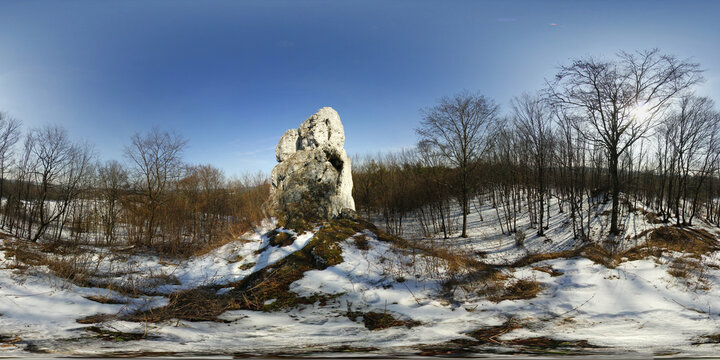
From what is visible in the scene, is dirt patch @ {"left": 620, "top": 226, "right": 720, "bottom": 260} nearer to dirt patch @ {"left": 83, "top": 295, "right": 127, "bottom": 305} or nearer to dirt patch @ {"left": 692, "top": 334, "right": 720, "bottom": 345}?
dirt patch @ {"left": 692, "top": 334, "right": 720, "bottom": 345}

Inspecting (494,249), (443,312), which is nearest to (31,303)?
(443,312)

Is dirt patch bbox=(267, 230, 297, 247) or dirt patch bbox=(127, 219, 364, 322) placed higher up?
dirt patch bbox=(267, 230, 297, 247)

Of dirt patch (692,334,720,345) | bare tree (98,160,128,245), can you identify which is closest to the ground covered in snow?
dirt patch (692,334,720,345)

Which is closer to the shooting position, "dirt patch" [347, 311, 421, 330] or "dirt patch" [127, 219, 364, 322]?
"dirt patch" [347, 311, 421, 330]

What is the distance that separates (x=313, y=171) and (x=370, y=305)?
8737 mm

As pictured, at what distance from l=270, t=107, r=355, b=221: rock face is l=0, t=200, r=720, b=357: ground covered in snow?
3003mm

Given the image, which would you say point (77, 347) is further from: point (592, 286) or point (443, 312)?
point (592, 286)

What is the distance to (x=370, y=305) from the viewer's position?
21.1 ft

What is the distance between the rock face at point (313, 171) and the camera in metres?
13.5

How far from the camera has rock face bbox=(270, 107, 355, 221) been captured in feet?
44.1

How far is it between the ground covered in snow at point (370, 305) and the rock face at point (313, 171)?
118 inches

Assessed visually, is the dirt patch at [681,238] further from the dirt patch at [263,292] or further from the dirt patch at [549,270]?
the dirt patch at [263,292]

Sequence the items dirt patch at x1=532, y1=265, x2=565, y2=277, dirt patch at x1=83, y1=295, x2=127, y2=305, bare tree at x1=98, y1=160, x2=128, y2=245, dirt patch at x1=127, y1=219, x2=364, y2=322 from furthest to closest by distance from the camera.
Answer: bare tree at x1=98, y1=160, x2=128, y2=245 < dirt patch at x1=532, y1=265, x2=565, y2=277 < dirt patch at x1=83, y1=295, x2=127, y2=305 < dirt patch at x1=127, y1=219, x2=364, y2=322

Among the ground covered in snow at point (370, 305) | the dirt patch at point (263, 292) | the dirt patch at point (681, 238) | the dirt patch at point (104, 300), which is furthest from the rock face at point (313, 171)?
the dirt patch at point (681, 238)
